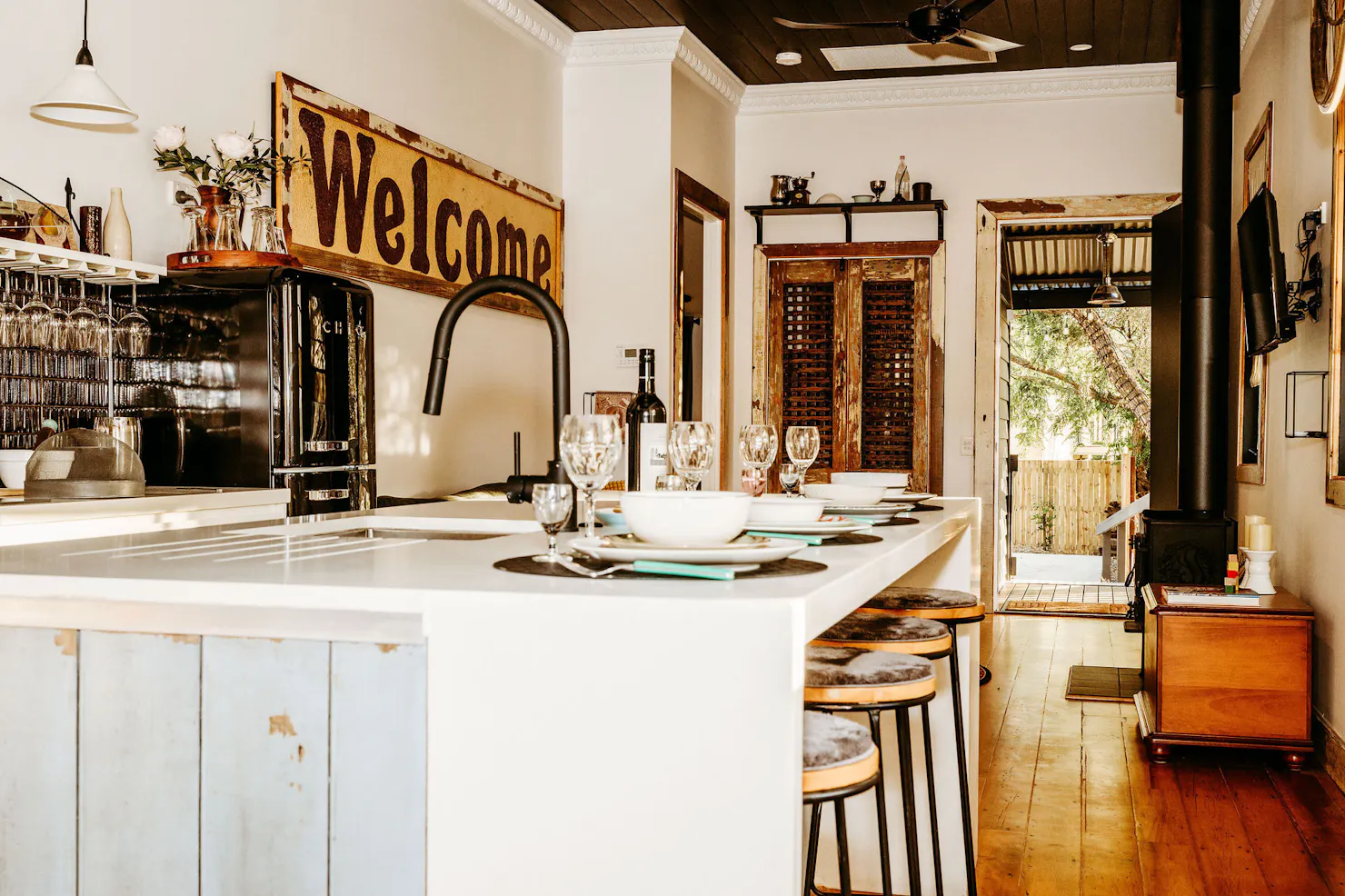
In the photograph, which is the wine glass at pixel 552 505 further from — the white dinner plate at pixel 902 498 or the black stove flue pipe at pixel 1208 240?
the black stove flue pipe at pixel 1208 240

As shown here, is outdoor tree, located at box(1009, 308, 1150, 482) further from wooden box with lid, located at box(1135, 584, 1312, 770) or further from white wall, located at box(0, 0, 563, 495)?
wooden box with lid, located at box(1135, 584, 1312, 770)

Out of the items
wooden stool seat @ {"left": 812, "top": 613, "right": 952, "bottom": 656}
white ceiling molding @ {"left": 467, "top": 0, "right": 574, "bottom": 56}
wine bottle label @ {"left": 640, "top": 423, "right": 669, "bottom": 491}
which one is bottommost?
wooden stool seat @ {"left": 812, "top": 613, "right": 952, "bottom": 656}

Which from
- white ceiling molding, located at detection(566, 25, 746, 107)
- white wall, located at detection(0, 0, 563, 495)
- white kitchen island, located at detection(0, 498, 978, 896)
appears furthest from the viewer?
white ceiling molding, located at detection(566, 25, 746, 107)

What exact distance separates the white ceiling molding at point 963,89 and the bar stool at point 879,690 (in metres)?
5.67

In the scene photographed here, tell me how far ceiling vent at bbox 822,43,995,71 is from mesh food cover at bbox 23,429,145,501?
451 cm

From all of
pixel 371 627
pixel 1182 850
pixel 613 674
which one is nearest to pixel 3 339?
pixel 371 627

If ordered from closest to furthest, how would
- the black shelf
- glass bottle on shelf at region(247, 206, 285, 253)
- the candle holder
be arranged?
1. glass bottle on shelf at region(247, 206, 285, 253)
2. the candle holder
3. the black shelf

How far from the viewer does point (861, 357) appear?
7.09 m

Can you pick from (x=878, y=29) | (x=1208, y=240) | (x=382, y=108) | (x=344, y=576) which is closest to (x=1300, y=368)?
(x=1208, y=240)

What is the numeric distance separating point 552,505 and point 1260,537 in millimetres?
3582

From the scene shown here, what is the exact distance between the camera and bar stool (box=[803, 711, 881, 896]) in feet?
4.45

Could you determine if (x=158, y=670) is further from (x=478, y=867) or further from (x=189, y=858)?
(x=478, y=867)

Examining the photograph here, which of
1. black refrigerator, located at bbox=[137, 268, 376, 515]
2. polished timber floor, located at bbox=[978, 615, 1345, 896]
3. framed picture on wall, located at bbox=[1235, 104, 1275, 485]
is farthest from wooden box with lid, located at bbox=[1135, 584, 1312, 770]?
black refrigerator, located at bbox=[137, 268, 376, 515]

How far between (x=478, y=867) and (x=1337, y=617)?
3.48 meters
